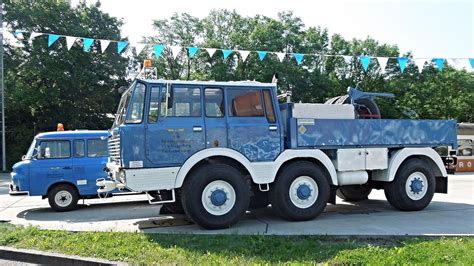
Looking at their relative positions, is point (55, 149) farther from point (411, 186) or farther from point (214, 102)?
point (411, 186)

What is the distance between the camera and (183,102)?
311 inches

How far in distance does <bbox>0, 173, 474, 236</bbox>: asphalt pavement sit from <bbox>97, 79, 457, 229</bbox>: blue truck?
0.38 metres

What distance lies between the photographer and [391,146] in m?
9.40

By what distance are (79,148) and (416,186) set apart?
862 cm

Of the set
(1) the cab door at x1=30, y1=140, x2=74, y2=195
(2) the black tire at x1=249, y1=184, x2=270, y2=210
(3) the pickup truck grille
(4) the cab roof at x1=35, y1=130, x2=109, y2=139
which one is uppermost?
(4) the cab roof at x1=35, y1=130, x2=109, y2=139

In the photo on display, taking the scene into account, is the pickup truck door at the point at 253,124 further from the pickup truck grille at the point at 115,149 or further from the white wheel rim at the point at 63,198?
the white wheel rim at the point at 63,198

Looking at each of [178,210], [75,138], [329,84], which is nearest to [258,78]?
[329,84]

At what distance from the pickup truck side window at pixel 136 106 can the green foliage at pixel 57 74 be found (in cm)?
2649

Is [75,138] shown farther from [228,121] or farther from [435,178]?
[435,178]

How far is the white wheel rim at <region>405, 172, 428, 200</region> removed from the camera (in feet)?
31.4

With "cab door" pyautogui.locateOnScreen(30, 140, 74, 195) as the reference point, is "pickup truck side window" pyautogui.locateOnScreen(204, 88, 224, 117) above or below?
above

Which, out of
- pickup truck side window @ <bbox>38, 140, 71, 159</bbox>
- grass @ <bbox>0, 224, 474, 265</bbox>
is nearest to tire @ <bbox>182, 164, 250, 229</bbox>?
grass @ <bbox>0, 224, 474, 265</bbox>

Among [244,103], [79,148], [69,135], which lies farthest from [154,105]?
[69,135]

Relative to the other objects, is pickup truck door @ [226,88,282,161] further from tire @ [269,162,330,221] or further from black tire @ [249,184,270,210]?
black tire @ [249,184,270,210]
